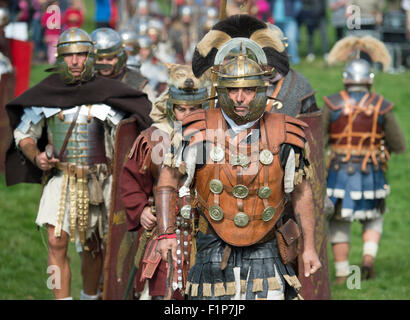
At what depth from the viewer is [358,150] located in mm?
10398

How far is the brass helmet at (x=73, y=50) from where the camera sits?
330 inches

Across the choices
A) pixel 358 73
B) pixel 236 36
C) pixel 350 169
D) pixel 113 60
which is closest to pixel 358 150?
pixel 350 169

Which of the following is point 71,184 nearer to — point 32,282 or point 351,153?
point 32,282

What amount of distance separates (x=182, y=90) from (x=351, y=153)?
11.2 ft

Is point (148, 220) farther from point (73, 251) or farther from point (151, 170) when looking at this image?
point (73, 251)

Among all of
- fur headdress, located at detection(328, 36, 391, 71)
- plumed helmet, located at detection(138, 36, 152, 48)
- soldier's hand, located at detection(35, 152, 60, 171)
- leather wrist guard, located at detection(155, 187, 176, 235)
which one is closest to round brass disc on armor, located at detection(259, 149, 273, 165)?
leather wrist guard, located at detection(155, 187, 176, 235)

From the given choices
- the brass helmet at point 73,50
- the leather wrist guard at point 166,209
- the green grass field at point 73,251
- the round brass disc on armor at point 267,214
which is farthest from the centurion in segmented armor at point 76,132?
the round brass disc on armor at point 267,214

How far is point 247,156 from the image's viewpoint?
598 centimetres

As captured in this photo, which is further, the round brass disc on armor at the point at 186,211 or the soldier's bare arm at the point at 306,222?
the round brass disc on armor at the point at 186,211

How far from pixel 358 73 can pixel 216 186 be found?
187 inches

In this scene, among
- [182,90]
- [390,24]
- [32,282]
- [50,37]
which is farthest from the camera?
[390,24]

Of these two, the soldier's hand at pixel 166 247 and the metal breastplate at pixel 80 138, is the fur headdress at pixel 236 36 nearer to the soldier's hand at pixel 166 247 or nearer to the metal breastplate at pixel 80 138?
the soldier's hand at pixel 166 247

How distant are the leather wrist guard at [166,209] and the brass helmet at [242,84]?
698 millimetres
